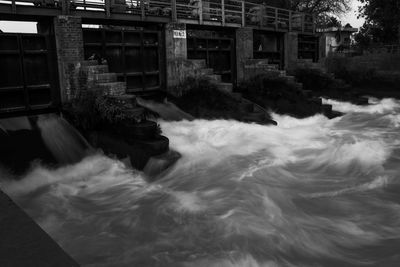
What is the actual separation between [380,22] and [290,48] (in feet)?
32.6

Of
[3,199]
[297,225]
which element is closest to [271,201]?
[297,225]

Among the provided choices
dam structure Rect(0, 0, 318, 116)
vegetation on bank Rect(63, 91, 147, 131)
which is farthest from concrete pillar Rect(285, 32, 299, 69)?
vegetation on bank Rect(63, 91, 147, 131)

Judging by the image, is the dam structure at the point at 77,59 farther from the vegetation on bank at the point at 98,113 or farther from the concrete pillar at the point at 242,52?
the concrete pillar at the point at 242,52

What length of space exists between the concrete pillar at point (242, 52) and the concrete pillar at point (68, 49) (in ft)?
25.3

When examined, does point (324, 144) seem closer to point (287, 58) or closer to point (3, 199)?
point (3, 199)

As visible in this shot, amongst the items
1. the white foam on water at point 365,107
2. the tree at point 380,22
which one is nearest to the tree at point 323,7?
the tree at point 380,22

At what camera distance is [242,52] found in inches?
664

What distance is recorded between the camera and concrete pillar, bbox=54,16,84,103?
10569 mm

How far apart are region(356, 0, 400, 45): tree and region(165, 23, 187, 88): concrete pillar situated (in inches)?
570

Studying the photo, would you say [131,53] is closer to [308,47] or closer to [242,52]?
[242,52]

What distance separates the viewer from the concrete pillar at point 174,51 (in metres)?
13.8

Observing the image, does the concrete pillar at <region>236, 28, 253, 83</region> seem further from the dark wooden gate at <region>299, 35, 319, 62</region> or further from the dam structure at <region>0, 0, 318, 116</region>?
the dark wooden gate at <region>299, 35, 319, 62</region>

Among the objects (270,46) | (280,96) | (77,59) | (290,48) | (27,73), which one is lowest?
(280,96)

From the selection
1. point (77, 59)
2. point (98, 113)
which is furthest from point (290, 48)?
point (98, 113)
